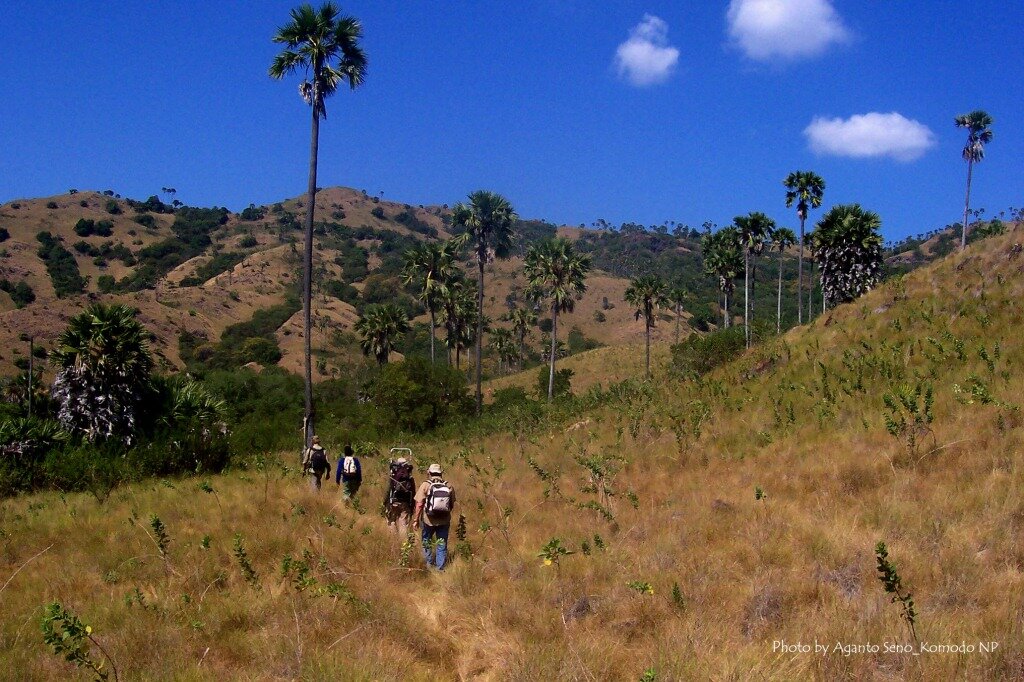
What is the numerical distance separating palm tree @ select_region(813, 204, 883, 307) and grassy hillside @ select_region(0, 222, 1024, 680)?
36.9 meters

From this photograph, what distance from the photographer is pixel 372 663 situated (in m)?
5.14

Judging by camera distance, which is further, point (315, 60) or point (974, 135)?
point (974, 135)

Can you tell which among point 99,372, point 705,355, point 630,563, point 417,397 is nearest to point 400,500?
point 630,563

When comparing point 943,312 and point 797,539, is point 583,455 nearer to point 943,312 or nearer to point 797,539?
point 797,539

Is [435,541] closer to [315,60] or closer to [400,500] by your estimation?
[400,500]

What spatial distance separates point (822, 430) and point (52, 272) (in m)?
172

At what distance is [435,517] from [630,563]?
2643mm

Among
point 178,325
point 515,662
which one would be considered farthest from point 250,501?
point 178,325

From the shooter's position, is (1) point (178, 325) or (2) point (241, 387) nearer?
(2) point (241, 387)

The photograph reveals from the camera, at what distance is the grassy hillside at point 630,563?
5.20m

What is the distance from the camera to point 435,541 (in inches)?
329

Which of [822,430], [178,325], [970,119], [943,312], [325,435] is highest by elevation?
[970,119]

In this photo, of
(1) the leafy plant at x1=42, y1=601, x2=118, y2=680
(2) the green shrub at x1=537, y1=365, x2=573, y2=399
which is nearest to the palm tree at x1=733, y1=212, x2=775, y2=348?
(2) the green shrub at x1=537, y1=365, x2=573, y2=399

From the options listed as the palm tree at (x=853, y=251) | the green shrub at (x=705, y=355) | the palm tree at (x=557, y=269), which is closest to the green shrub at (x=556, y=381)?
the palm tree at (x=557, y=269)
